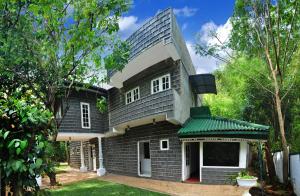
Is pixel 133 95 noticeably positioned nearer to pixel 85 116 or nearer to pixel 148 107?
pixel 148 107

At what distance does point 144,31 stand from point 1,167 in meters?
10.8

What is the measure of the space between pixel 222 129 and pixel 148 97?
378 centimetres

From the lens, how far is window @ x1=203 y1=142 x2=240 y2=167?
39.5 feet

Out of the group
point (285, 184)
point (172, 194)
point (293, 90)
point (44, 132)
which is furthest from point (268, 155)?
point (44, 132)

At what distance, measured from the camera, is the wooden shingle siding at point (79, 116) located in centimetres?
1672

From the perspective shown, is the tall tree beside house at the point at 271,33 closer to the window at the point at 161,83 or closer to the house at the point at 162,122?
the house at the point at 162,122

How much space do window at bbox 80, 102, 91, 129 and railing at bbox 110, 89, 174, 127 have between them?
2882mm

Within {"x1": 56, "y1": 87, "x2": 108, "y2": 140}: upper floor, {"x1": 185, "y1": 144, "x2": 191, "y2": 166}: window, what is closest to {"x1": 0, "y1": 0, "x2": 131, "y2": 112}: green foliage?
Result: {"x1": 185, "y1": 144, "x2": 191, "y2": 166}: window

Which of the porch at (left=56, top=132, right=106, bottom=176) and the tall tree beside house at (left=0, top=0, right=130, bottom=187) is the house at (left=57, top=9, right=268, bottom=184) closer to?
the porch at (left=56, top=132, right=106, bottom=176)

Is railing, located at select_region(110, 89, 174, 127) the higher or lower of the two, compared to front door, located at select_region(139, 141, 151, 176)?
higher

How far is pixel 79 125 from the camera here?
1744 cm

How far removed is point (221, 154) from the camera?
12.2m

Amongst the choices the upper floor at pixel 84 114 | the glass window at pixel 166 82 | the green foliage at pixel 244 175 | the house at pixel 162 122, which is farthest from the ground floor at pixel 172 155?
the glass window at pixel 166 82

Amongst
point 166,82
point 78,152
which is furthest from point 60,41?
point 78,152
